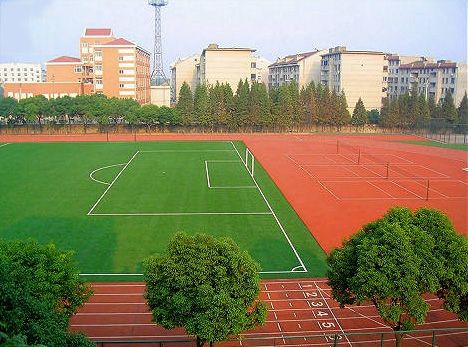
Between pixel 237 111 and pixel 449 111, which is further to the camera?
pixel 449 111

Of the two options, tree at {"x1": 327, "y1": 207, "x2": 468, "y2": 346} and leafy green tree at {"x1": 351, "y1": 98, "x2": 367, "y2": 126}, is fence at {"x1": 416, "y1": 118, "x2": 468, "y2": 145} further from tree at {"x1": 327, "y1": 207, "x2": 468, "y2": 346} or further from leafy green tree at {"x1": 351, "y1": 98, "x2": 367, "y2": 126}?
tree at {"x1": 327, "y1": 207, "x2": 468, "y2": 346}

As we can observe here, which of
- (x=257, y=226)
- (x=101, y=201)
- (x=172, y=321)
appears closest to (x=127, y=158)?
(x=101, y=201)

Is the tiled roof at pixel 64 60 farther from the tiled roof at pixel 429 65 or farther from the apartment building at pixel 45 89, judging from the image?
the tiled roof at pixel 429 65

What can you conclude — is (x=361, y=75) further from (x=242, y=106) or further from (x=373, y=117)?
(x=242, y=106)

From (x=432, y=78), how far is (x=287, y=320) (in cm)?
7306

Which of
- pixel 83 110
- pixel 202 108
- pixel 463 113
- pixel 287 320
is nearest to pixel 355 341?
pixel 287 320

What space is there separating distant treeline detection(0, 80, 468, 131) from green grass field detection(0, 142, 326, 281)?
58.0ft

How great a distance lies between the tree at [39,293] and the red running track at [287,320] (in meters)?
2.07

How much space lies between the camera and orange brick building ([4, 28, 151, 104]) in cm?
6775

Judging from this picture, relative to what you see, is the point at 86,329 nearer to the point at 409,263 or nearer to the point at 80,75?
the point at 409,263

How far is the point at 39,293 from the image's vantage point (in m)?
9.92

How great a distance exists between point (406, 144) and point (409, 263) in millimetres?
42270

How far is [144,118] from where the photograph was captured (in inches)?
2231

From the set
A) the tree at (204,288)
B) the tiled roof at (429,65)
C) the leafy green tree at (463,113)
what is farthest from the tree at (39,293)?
the tiled roof at (429,65)
